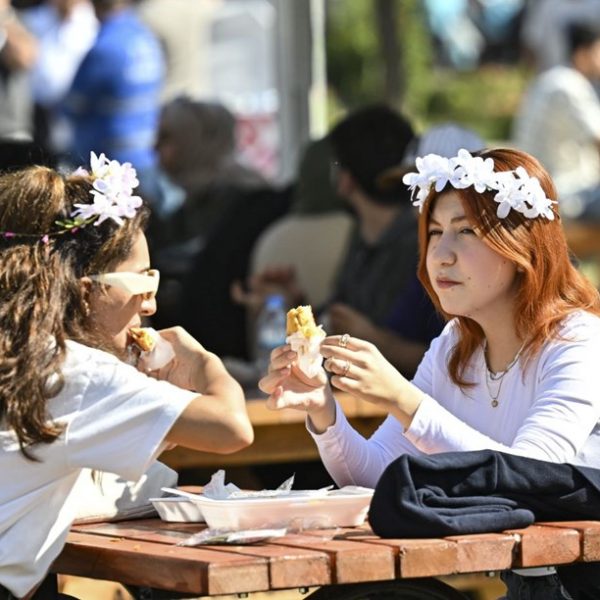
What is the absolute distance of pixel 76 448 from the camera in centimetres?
283

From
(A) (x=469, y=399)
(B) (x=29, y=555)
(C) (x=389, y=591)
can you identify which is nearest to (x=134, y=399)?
(B) (x=29, y=555)

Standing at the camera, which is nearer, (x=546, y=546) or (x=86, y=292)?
(x=546, y=546)

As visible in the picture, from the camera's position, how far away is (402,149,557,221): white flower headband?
3.16 m

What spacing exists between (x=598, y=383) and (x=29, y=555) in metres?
1.11

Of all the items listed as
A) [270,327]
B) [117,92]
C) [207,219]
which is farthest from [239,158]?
[270,327]

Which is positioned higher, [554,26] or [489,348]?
[554,26]

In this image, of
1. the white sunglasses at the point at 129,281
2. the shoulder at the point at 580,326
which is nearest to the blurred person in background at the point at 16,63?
the white sunglasses at the point at 129,281

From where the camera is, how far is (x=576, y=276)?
10.9ft

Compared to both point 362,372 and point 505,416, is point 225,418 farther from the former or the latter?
point 505,416

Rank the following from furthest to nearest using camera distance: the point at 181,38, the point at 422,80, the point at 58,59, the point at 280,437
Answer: the point at 422,80
the point at 58,59
the point at 181,38
the point at 280,437

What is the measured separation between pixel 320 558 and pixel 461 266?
2.50 feet

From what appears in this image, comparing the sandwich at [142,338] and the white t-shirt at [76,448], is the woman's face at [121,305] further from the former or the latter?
the white t-shirt at [76,448]

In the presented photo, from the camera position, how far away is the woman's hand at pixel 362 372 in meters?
2.97

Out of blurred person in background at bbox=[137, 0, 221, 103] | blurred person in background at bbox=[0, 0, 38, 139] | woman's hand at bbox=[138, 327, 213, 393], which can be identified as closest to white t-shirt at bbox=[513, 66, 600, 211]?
blurred person in background at bbox=[137, 0, 221, 103]
